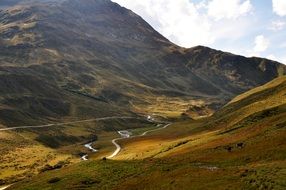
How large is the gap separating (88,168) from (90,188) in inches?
448

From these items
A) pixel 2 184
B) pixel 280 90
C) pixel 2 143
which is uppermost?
pixel 280 90

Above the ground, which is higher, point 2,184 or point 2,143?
point 2,143

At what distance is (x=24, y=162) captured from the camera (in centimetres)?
13588

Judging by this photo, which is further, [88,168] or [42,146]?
[42,146]

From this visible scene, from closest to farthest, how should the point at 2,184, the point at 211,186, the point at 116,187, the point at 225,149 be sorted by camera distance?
the point at 211,186, the point at 116,187, the point at 225,149, the point at 2,184

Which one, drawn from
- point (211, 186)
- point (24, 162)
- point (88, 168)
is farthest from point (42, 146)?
point (211, 186)

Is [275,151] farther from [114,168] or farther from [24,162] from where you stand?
[24,162]

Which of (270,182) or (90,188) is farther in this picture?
(90,188)

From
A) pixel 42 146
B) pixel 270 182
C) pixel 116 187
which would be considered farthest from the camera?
pixel 42 146

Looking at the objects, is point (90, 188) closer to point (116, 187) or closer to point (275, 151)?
point (116, 187)

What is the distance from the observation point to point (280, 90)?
143m

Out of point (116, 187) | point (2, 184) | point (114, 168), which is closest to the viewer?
point (116, 187)

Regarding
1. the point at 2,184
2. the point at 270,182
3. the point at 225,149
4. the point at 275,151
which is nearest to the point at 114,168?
the point at 225,149

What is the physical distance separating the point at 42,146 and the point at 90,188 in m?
116
